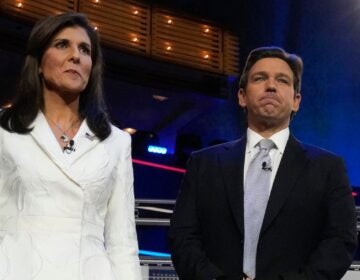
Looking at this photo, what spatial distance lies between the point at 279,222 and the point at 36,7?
3.48m

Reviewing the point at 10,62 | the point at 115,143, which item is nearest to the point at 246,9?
the point at 10,62

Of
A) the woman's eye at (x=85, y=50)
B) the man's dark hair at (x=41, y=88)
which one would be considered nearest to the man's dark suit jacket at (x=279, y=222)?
the man's dark hair at (x=41, y=88)

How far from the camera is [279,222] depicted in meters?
2.28

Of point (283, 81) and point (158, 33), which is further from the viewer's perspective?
point (158, 33)

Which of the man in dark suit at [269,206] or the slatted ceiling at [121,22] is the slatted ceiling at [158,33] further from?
the man in dark suit at [269,206]

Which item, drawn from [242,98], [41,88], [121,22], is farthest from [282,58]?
[121,22]

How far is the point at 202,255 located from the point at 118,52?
350 centimetres

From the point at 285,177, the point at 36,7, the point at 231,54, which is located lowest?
the point at 285,177

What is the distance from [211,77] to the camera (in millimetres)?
6148

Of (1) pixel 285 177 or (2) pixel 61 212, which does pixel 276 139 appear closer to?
(1) pixel 285 177

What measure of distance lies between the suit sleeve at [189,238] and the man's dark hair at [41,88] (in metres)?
0.45

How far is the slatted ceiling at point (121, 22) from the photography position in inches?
224

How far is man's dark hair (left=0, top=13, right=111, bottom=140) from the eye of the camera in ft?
6.77

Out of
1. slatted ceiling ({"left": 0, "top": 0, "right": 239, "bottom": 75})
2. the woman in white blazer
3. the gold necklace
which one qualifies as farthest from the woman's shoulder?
slatted ceiling ({"left": 0, "top": 0, "right": 239, "bottom": 75})
